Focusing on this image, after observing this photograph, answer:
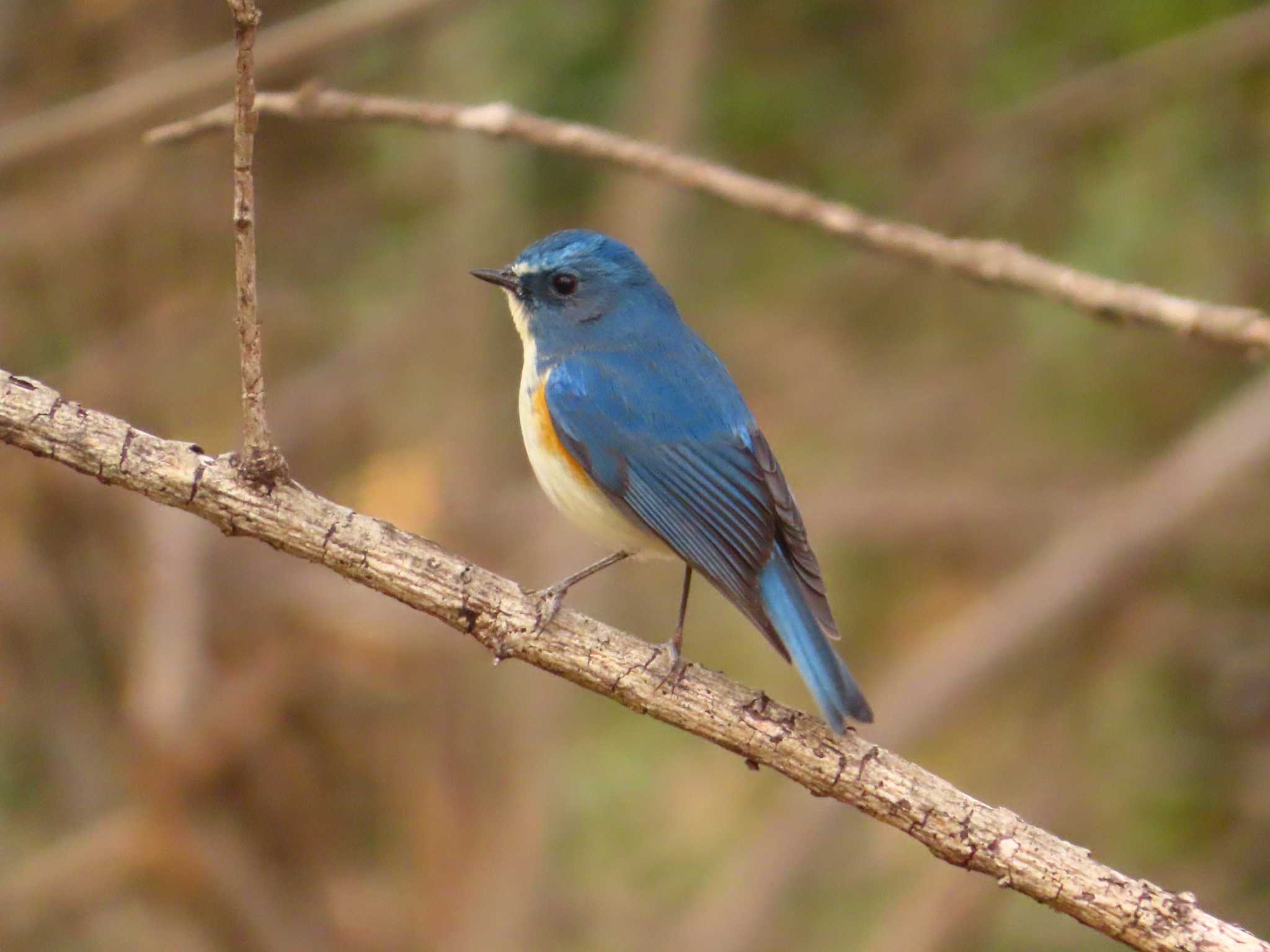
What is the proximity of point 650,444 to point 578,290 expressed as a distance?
56 cm

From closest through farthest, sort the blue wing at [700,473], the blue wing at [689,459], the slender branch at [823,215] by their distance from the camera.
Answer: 1. the slender branch at [823,215]
2. the blue wing at [700,473]
3. the blue wing at [689,459]

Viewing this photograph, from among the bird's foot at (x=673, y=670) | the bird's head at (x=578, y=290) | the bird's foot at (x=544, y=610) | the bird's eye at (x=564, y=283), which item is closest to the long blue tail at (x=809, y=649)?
the bird's foot at (x=673, y=670)

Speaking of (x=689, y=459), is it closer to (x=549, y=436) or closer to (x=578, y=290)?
(x=549, y=436)

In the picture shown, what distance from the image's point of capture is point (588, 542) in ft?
19.0

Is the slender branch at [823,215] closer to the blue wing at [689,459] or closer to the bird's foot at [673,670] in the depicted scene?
the blue wing at [689,459]

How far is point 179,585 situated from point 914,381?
3.15 metres

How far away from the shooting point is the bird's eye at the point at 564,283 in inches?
157

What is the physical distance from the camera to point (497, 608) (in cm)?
279

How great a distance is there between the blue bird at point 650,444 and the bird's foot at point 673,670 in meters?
0.05

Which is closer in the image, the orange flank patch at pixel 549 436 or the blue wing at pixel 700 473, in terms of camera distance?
the blue wing at pixel 700 473

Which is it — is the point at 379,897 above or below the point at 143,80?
below

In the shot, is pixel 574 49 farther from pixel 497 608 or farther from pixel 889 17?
pixel 497 608

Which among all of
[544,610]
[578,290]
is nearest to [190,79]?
[578,290]

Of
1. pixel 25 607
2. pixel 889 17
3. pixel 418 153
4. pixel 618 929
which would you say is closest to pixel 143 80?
pixel 418 153
